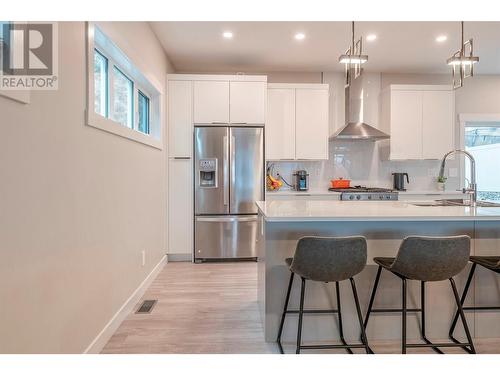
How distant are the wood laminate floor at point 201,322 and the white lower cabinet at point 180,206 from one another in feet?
2.25

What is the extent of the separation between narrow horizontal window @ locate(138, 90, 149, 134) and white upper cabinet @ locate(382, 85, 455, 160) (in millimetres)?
3422

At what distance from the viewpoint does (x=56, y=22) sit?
1.71 metres

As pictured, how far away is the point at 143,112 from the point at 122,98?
718mm

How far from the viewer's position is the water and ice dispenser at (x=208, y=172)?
4387mm

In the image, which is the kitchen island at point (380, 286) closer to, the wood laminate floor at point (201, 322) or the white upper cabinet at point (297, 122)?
the wood laminate floor at point (201, 322)

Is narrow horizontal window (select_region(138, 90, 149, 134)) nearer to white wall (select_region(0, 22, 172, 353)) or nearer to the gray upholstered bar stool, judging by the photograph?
white wall (select_region(0, 22, 172, 353))

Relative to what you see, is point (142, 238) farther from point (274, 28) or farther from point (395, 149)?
point (395, 149)

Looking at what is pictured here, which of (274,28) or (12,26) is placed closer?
(12,26)

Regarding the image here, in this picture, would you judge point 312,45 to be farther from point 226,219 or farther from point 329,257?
point 329,257

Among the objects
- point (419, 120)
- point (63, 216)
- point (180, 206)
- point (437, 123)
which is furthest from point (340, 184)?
point (63, 216)

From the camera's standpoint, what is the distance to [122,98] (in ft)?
10.5

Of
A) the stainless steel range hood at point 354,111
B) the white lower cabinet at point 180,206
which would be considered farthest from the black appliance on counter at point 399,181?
the white lower cabinet at point 180,206
